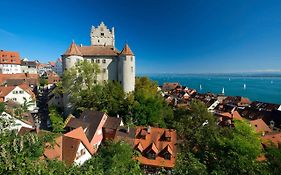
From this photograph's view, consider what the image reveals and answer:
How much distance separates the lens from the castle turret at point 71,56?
136ft

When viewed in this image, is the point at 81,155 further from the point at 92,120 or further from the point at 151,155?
the point at 92,120

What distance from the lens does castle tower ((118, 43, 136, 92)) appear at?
42.9 metres

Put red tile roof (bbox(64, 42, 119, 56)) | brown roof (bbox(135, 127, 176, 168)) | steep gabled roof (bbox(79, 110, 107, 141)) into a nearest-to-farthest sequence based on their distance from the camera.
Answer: brown roof (bbox(135, 127, 176, 168)), steep gabled roof (bbox(79, 110, 107, 141)), red tile roof (bbox(64, 42, 119, 56))

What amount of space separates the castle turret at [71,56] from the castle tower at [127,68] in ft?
25.4

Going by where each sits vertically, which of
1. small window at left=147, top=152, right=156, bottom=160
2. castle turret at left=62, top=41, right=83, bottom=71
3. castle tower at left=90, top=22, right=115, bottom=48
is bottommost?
small window at left=147, top=152, right=156, bottom=160

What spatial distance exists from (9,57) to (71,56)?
53.3m

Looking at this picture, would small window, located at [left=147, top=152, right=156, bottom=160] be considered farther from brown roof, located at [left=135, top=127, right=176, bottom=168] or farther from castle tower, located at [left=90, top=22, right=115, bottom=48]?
castle tower, located at [left=90, top=22, right=115, bottom=48]

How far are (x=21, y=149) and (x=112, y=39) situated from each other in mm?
51535

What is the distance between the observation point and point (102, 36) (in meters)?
55.6

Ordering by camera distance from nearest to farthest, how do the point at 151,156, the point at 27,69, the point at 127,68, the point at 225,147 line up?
the point at 225,147
the point at 151,156
the point at 127,68
the point at 27,69

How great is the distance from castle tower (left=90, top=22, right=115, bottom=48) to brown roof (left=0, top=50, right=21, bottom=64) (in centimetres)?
4334

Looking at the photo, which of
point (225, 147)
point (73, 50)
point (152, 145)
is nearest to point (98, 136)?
point (152, 145)

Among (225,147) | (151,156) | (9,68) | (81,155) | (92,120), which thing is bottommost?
(151,156)

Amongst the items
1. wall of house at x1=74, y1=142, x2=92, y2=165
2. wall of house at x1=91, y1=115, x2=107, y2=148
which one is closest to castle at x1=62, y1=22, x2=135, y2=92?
wall of house at x1=91, y1=115, x2=107, y2=148
